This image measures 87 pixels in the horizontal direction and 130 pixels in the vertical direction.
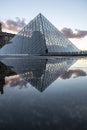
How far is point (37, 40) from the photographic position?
70250mm

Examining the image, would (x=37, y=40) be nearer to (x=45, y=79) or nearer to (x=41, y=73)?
(x=41, y=73)

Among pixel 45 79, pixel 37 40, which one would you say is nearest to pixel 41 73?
pixel 45 79

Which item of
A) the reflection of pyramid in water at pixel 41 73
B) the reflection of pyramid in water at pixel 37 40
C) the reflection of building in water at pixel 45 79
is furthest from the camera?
the reflection of pyramid in water at pixel 37 40

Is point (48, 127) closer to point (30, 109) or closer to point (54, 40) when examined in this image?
point (30, 109)

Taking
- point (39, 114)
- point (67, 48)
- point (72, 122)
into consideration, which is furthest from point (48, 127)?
point (67, 48)

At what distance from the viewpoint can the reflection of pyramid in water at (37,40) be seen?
68.6 m

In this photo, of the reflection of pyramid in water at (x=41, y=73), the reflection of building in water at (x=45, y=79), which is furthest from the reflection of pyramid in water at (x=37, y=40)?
the reflection of building in water at (x=45, y=79)

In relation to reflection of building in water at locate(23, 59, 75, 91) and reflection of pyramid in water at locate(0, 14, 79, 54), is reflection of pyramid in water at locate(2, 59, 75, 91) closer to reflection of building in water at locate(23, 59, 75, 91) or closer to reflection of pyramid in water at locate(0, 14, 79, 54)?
reflection of building in water at locate(23, 59, 75, 91)

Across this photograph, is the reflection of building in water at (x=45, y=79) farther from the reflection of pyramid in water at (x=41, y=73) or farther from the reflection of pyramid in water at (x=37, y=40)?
the reflection of pyramid in water at (x=37, y=40)

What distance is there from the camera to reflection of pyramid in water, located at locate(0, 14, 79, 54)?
6862 cm

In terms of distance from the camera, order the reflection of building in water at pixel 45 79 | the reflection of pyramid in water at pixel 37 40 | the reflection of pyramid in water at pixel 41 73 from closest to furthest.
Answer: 1. the reflection of building in water at pixel 45 79
2. the reflection of pyramid in water at pixel 41 73
3. the reflection of pyramid in water at pixel 37 40

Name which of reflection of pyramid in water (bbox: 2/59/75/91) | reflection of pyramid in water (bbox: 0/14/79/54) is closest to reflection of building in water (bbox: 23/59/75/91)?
reflection of pyramid in water (bbox: 2/59/75/91)

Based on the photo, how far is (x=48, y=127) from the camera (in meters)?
4.91

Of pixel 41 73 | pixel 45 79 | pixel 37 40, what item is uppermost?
pixel 37 40
